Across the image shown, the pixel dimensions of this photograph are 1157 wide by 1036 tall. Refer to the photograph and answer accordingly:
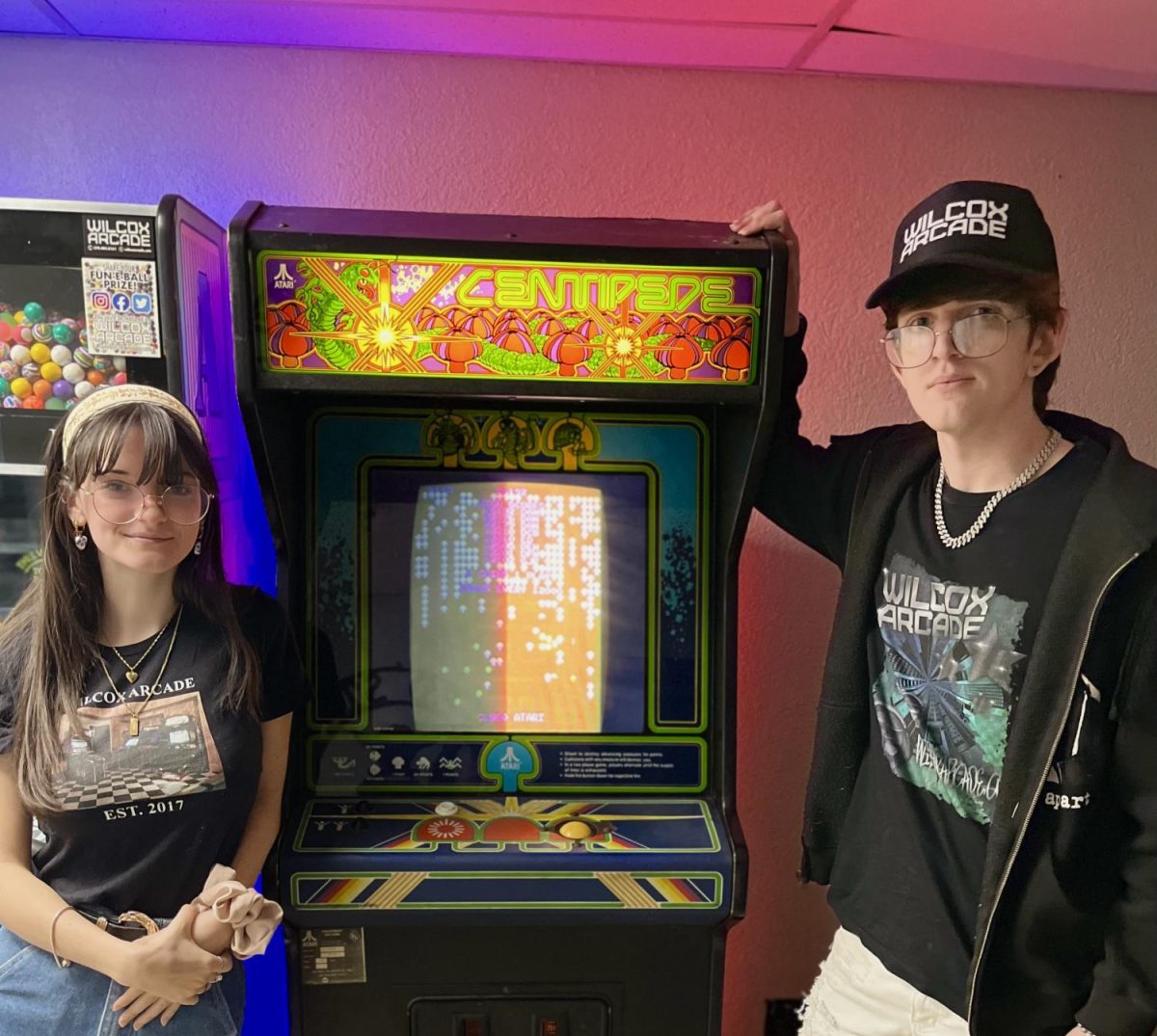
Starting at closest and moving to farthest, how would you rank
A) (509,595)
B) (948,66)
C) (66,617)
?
(66,617), (509,595), (948,66)

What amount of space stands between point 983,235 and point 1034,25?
2.30 ft

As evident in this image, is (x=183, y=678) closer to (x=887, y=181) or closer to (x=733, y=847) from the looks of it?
(x=733, y=847)

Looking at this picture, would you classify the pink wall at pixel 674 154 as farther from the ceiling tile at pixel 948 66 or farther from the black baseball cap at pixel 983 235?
the black baseball cap at pixel 983 235

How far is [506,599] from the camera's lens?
1.64m

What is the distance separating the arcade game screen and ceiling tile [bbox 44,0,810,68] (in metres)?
0.89

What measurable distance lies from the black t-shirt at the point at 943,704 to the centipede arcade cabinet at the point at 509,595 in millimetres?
242

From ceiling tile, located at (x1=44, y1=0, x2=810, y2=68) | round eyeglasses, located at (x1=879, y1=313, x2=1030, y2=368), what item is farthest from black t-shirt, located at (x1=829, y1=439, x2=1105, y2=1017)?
ceiling tile, located at (x1=44, y1=0, x2=810, y2=68)

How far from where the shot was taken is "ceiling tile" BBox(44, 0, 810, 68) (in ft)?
5.69

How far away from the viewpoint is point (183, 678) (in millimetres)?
1389

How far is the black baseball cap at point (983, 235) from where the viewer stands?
1.31m

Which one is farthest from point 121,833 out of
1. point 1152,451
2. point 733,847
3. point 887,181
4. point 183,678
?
point 1152,451

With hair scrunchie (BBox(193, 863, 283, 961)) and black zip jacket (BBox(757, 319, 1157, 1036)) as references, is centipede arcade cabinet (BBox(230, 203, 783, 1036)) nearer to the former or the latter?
hair scrunchie (BBox(193, 863, 283, 961))

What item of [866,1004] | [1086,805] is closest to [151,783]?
[866,1004]

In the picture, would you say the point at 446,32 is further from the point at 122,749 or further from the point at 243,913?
the point at 243,913
